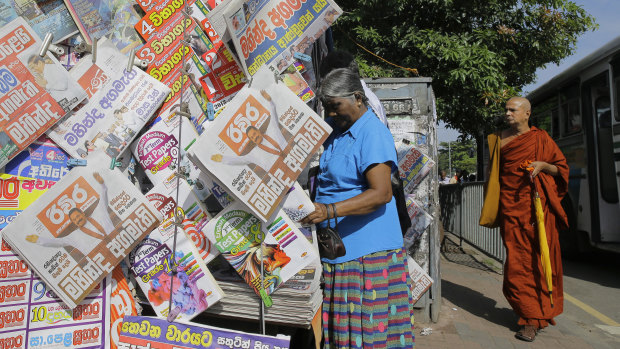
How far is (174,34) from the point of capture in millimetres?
1894

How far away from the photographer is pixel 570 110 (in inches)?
294

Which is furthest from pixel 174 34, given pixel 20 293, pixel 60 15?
pixel 20 293

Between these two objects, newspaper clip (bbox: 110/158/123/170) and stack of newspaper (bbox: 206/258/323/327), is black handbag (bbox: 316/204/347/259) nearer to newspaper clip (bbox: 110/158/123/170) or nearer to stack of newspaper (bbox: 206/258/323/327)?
stack of newspaper (bbox: 206/258/323/327)

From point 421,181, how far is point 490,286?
263cm

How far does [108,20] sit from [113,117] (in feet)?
1.38

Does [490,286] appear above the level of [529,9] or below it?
below

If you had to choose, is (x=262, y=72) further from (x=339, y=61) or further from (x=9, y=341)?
(x=9, y=341)

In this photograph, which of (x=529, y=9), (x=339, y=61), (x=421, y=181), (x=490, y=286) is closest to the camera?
(x=339, y=61)

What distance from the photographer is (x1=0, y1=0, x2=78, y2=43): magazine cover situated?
165 centimetres

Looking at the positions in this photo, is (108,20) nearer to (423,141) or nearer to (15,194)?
(15,194)

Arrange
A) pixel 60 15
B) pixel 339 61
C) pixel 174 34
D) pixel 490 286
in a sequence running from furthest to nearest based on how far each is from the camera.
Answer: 1. pixel 490 286
2. pixel 339 61
3. pixel 174 34
4. pixel 60 15

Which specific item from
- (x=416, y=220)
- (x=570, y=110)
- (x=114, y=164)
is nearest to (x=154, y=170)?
(x=114, y=164)

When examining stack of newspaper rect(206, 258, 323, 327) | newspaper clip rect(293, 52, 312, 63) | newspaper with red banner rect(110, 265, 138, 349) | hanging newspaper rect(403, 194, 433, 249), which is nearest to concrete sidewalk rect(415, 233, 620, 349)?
hanging newspaper rect(403, 194, 433, 249)

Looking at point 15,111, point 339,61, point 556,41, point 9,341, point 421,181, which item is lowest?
point 9,341
